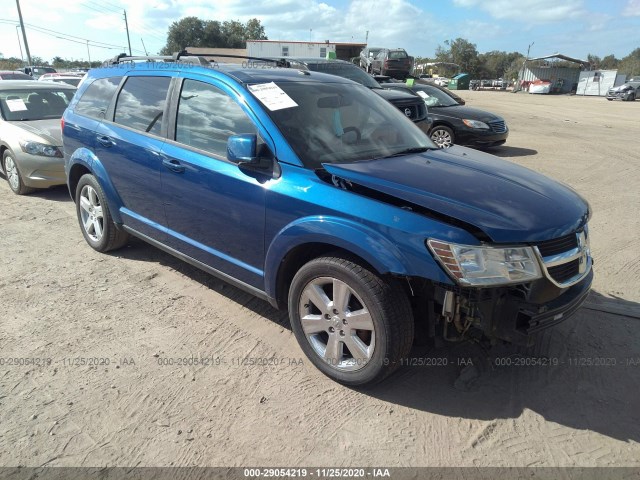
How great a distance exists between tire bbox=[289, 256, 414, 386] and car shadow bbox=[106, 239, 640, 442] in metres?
0.23

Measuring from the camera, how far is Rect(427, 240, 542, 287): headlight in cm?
236

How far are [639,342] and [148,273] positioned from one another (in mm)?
4084

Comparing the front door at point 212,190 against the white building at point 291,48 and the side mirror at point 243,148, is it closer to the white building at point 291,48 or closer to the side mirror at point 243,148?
the side mirror at point 243,148

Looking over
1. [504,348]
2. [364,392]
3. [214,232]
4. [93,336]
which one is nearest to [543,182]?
[504,348]

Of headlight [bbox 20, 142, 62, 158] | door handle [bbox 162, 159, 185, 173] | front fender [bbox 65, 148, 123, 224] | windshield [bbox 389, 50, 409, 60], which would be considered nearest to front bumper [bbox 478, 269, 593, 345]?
door handle [bbox 162, 159, 185, 173]

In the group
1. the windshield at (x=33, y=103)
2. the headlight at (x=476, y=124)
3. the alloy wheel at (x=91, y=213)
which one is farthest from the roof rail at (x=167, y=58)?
the headlight at (x=476, y=124)

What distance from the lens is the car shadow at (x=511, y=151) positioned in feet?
34.8

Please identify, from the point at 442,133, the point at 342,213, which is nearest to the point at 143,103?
the point at 342,213

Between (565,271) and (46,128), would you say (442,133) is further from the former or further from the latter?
(565,271)

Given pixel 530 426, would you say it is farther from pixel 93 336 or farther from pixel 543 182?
pixel 93 336

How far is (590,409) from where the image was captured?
2.71 metres

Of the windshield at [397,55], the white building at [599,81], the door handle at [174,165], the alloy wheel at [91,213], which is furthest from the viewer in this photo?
the white building at [599,81]

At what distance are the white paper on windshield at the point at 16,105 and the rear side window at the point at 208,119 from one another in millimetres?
5438

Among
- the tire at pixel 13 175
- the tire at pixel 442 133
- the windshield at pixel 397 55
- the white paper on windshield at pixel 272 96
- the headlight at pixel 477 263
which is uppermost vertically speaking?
the windshield at pixel 397 55
